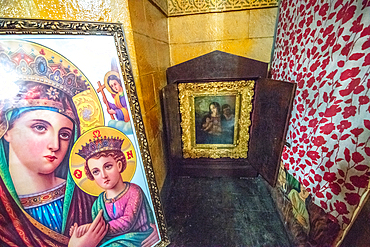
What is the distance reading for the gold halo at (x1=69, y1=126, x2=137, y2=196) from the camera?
83 centimetres

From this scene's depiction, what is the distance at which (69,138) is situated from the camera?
806 millimetres

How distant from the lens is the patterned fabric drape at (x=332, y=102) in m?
0.72

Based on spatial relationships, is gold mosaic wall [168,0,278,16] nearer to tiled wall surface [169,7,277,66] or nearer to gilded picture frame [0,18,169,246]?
tiled wall surface [169,7,277,66]

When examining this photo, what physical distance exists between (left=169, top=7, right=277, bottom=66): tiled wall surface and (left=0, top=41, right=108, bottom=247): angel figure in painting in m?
1.14

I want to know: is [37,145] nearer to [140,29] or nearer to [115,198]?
[115,198]

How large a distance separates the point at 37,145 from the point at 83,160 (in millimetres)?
203

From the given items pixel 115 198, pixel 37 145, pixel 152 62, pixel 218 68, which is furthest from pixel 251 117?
pixel 37 145

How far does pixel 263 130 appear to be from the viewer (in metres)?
1.47

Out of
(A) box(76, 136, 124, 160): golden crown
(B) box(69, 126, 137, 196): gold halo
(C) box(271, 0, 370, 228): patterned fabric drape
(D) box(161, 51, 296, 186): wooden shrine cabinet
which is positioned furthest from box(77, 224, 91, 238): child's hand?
(C) box(271, 0, 370, 228): patterned fabric drape

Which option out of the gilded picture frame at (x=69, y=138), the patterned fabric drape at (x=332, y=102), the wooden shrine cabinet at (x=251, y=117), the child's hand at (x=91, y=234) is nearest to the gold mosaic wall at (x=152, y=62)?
the wooden shrine cabinet at (x=251, y=117)

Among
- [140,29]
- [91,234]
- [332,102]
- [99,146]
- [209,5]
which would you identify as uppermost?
[209,5]

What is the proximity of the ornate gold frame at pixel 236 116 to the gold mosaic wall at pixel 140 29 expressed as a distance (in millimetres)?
306

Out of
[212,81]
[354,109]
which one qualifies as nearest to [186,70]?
[212,81]

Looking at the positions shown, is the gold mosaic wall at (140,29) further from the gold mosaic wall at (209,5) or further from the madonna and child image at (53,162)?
the madonna and child image at (53,162)
